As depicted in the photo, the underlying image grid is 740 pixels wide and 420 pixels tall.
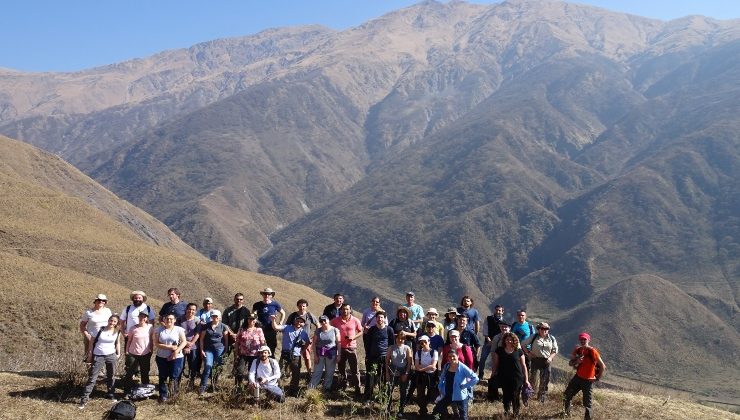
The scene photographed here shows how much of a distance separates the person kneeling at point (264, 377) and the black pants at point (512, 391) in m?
4.49

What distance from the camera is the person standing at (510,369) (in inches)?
445

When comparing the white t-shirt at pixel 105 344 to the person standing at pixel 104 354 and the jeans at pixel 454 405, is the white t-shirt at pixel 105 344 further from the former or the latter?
the jeans at pixel 454 405

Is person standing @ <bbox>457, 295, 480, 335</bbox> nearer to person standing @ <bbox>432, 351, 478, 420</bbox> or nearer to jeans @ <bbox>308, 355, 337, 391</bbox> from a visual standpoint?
person standing @ <bbox>432, 351, 478, 420</bbox>

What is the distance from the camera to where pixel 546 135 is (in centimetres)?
19062

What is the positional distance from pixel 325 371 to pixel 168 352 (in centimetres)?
337

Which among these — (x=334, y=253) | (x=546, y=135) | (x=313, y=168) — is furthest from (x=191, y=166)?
(x=546, y=135)

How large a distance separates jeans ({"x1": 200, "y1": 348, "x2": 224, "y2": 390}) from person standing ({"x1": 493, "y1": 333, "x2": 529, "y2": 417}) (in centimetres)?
584

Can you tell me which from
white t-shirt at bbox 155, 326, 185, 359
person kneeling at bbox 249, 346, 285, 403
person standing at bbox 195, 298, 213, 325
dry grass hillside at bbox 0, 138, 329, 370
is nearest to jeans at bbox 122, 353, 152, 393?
white t-shirt at bbox 155, 326, 185, 359

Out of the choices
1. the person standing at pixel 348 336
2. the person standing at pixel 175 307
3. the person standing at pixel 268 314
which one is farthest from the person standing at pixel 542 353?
the person standing at pixel 175 307

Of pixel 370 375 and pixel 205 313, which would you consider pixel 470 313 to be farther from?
pixel 205 313

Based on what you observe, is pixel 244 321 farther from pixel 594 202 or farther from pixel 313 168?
pixel 313 168

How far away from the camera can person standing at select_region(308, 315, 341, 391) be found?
12.4 metres

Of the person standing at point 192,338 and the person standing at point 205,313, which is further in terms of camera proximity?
the person standing at point 205,313

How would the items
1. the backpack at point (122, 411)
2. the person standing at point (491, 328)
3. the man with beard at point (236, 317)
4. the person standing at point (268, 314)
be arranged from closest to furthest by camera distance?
the backpack at point (122, 411)
the man with beard at point (236, 317)
the person standing at point (268, 314)
the person standing at point (491, 328)
